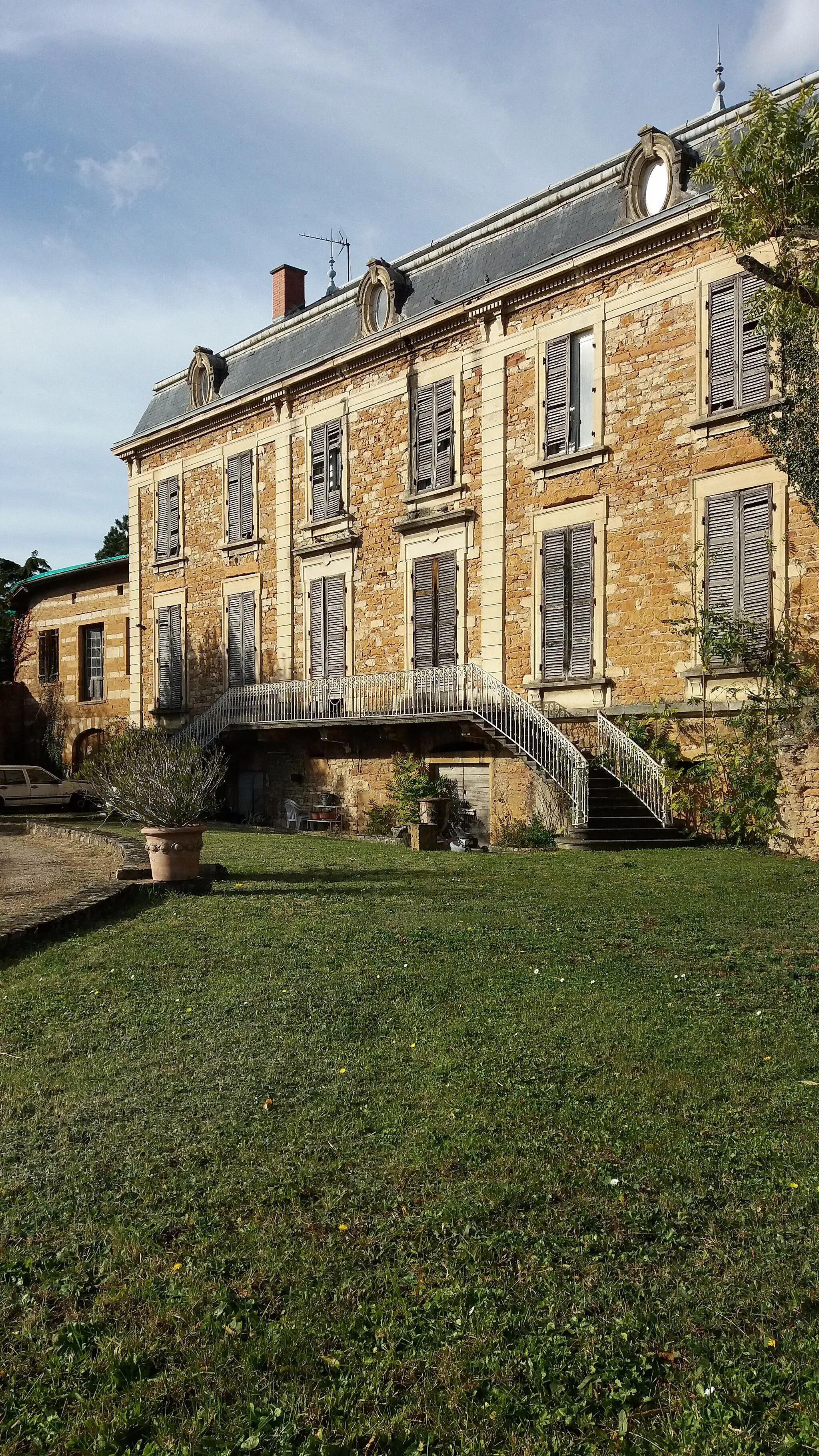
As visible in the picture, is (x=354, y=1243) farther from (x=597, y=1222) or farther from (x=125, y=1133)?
(x=125, y=1133)

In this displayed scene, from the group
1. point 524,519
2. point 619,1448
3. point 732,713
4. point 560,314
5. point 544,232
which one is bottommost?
point 619,1448

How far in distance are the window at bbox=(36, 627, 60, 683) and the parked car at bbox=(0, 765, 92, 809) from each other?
6.86 m

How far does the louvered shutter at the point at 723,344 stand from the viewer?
14789 millimetres

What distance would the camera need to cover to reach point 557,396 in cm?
1712

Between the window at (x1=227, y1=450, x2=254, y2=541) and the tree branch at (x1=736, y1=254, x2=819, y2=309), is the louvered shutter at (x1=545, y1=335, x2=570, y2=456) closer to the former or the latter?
the tree branch at (x1=736, y1=254, x2=819, y2=309)

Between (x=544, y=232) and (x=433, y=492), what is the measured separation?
15.4ft

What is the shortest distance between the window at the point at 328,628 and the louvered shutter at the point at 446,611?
8.37 ft

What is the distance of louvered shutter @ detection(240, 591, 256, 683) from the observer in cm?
2281

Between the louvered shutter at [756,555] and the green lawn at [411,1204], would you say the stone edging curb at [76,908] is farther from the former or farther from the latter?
the louvered shutter at [756,555]

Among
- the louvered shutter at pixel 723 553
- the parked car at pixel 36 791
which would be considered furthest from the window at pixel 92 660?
the louvered shutter at pixel 723 553

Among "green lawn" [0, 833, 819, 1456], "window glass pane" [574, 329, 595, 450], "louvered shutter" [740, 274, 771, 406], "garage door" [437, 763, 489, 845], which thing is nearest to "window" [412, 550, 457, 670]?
"garage door" [437, 763, 489, 845]

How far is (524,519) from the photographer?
57.5 feet

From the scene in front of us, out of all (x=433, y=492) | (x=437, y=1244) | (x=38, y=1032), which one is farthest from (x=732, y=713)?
(x=437, y=1244)

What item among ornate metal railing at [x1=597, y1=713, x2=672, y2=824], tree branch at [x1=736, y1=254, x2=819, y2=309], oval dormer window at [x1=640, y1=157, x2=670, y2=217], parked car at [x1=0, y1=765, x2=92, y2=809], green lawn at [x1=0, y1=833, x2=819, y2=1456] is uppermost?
oval dormer window at [x1=640, y1=157, x2=670, y2=217]
